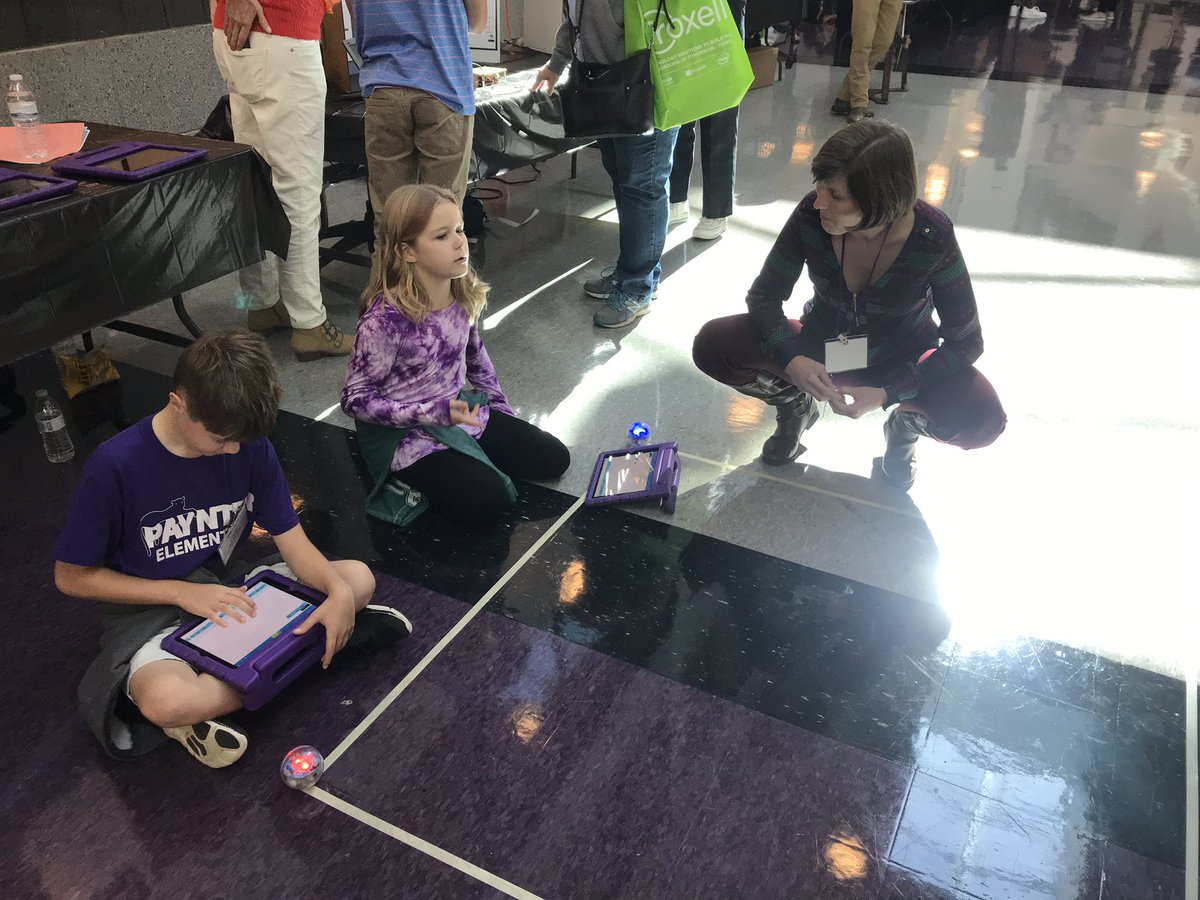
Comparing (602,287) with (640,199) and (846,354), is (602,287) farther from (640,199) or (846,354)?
(846,354)

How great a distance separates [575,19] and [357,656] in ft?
7.15

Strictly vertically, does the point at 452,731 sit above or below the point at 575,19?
below

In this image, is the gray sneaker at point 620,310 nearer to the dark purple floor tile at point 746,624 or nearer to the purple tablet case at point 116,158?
the dark purple floor tile at point 746,624

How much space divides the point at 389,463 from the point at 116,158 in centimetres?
117

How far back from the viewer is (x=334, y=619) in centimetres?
175

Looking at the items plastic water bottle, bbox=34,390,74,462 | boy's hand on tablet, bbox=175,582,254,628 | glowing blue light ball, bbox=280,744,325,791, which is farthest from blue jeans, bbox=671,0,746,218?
glowing blue light ball, bbox=280,744,325,791

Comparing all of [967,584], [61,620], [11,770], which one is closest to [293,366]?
[61,620]

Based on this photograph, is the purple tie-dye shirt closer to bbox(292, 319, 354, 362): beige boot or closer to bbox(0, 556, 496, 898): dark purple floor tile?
bbox(0, 556, 496, 898): dark purple floor tile

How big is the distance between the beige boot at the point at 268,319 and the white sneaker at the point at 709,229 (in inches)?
69.1

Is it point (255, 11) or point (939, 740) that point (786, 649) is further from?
point (255, 11)

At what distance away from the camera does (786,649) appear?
1.95m

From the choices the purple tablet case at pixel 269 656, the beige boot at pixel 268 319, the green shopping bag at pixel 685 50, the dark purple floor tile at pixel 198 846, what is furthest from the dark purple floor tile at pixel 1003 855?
the beige boot at pixel 268 319

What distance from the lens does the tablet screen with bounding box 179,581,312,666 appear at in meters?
1.69

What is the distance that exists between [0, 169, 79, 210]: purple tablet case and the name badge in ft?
6.12
